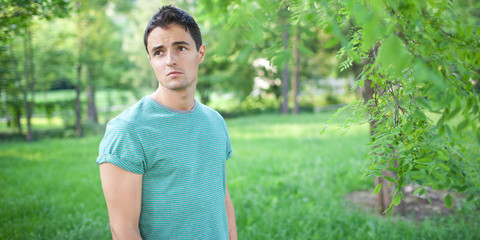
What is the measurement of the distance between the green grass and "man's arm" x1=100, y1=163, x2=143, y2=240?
124 centimetres

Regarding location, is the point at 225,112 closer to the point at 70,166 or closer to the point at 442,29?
the point at 70,166

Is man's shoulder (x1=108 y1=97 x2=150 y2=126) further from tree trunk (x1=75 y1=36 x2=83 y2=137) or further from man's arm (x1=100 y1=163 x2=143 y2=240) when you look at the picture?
tree trunk (x1=75 y1=36 x2=83 y2=137)

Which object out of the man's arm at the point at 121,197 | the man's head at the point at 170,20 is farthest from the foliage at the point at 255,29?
the man's arm at the point at 121,197

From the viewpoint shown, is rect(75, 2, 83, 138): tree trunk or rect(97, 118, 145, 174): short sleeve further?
rect(75, 2, 83, 138): tree trunk

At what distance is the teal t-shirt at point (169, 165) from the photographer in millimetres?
1680

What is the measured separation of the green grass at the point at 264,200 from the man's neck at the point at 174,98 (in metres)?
0.94

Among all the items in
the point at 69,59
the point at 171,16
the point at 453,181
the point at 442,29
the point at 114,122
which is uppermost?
the point at 69,59

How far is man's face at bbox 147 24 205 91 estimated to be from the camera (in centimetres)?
189

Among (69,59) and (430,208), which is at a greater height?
(69,59)

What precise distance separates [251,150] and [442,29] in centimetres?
798

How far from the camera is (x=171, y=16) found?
6.14ft

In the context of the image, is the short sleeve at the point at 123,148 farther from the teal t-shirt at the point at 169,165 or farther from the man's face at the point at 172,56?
the man's face at the point at 172,56

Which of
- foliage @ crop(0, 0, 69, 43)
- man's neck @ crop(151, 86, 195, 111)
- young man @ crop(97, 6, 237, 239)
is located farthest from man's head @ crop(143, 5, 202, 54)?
foliage @ crop(0, 0, 69, 43)

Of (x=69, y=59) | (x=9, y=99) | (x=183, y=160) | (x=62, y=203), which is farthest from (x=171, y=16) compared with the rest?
(x=9, y=99)
